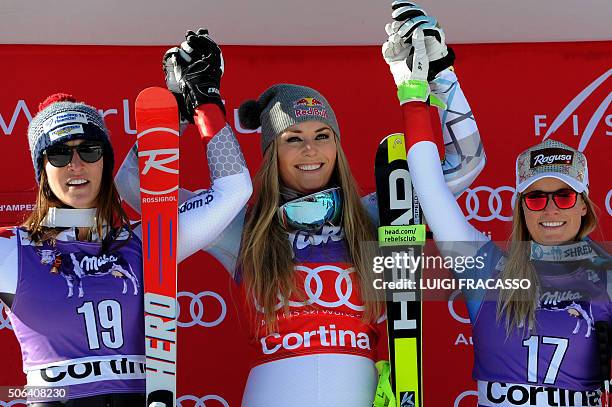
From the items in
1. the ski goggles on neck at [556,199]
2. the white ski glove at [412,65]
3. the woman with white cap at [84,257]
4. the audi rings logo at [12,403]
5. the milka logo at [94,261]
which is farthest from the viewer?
the audi rings logo at [12,403]

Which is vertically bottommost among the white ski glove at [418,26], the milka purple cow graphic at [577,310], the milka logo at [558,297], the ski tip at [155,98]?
the milka purple cow graphic at [577,310]

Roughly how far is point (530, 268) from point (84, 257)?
1.47 m

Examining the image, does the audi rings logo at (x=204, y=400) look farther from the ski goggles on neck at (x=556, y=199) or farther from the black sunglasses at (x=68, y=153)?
the ski goggles on neck at (x=556, y=199)

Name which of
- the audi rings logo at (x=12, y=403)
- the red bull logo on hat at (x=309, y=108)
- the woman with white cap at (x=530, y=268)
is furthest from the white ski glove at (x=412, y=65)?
the audi rings logo at (x=12, y=403)

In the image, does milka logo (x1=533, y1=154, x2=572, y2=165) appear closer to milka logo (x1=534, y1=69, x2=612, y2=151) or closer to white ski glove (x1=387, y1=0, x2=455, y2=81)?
white ski glove (x1=387, y1=0, x2=455, y2=81)

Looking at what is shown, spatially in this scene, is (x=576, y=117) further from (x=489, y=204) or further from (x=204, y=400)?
(x=204, y=400)

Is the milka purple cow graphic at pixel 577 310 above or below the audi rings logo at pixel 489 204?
below

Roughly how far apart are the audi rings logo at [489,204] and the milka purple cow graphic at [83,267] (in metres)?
1.70

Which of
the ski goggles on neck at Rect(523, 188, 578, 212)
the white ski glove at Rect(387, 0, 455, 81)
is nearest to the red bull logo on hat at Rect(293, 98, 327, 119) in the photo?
the white ski glove at Rect(387, 0, 455, 81)

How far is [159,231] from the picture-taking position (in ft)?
12.4

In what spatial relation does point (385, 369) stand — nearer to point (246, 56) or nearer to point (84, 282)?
point (84, 282)

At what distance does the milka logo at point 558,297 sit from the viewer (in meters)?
3.75

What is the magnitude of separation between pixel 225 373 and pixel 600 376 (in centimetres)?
171

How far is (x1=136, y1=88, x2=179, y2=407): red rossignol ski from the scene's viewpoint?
3660 mm
